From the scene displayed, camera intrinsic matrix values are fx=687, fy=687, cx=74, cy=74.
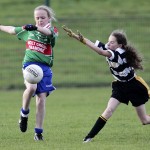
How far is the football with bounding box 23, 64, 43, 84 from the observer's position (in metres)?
9.51

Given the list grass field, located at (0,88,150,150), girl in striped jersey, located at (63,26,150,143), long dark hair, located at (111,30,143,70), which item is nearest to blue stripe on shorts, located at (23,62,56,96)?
grass field, located at (0,88,150,150)

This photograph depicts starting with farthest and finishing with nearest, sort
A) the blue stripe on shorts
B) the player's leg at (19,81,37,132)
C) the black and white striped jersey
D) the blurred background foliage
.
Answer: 1. the blurred background foliage
2. the blue stripe on shorts
3. the player's leg at (19,81,37,132)
4. the black and white striped jersey

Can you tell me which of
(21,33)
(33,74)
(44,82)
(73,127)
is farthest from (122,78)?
(73,127)

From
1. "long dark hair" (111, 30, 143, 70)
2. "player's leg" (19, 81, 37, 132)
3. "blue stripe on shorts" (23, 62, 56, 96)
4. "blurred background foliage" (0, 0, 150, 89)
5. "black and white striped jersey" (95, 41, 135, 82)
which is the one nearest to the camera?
"black and white striped jersey" (95, 41, 135, 82)

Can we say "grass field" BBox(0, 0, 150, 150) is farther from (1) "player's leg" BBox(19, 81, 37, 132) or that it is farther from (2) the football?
(2) the football

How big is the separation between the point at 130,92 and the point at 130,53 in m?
0.55

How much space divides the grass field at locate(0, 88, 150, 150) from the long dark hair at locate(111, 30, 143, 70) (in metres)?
1.04

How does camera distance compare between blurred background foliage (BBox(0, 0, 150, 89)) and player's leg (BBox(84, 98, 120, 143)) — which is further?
blurred background foliage (BBox(0, 0, 150, 89))

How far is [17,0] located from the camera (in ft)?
90.9

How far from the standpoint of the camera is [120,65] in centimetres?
936

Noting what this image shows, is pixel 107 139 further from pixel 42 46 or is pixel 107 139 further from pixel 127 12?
pixel 127 12

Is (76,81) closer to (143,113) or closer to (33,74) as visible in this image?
(143,113)

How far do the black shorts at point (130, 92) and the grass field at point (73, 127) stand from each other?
548 mm

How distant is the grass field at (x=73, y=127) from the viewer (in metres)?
9.00
